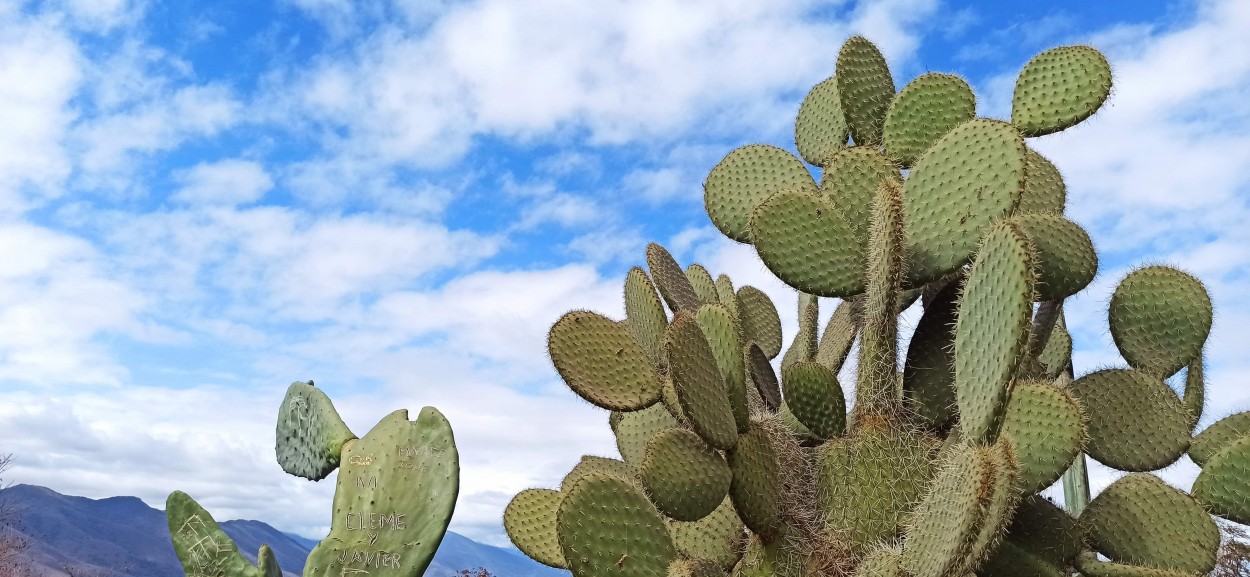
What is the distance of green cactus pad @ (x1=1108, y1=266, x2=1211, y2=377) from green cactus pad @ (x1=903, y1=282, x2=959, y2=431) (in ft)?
2.92

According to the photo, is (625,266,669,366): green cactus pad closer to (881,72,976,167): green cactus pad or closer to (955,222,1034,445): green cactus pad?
(881,72,976,167): green cactus pad

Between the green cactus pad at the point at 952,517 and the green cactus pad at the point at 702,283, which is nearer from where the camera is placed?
the green cactus pad at the point at 952,517

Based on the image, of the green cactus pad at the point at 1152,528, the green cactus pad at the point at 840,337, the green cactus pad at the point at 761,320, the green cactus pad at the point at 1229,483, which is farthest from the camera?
the green cactus pad at the point at 761,320

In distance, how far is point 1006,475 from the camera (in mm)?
2295

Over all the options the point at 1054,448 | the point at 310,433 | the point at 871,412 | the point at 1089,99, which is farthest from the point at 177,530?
the point at 1089,99

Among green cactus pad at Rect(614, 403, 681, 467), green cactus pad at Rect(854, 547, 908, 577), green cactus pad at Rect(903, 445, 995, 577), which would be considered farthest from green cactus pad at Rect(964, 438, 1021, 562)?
green cactus pad at Rect(614, 403, 681, 467)

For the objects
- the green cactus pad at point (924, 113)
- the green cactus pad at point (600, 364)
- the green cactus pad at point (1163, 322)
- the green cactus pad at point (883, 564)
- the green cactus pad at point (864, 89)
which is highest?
the green cactus pad at point (864, 89)

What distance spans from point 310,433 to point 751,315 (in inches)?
82.0

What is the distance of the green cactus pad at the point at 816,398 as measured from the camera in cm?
312

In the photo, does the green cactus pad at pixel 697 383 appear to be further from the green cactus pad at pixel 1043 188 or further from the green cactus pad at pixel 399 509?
the green cactus pad at pixel 1043 188

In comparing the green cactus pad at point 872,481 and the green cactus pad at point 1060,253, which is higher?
the green cactus pad at point 1060,253

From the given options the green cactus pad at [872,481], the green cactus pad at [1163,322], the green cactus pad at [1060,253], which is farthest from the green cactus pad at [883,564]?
the green cactus pad at [1163,322]

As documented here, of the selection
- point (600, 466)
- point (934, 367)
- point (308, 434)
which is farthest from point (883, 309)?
point (308, 434)

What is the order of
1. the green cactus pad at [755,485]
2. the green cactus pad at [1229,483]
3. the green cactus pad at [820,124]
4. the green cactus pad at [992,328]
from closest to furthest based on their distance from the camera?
the green cactus pad at [992,328]
the green cactus pad at [755,485]
the green cactus pad at [1229,483]
the green cactus pad at [820,124]
